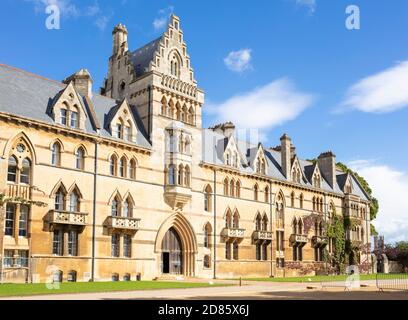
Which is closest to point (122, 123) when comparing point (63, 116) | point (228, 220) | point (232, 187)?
point (63, 116)

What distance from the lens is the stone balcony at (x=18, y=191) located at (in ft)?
112

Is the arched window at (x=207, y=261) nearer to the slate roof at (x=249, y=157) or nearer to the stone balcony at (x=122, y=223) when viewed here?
the slate roof at (x=249, y=157)

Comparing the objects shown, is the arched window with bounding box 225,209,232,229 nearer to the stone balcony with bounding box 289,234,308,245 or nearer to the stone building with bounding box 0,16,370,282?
the stone building with bounding box 0,16,370,282

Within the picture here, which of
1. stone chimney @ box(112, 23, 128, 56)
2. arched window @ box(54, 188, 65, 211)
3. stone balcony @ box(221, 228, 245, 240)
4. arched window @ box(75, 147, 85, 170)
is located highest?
stone chimney @ box(112, 23, 128, 56)

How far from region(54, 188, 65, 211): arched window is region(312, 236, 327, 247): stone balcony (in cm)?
3394

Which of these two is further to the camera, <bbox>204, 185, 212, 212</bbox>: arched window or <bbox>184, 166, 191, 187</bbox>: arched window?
<bbox>204, 185, 212, 212</bbox>: arched window

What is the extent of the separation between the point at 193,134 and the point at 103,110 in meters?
8.91

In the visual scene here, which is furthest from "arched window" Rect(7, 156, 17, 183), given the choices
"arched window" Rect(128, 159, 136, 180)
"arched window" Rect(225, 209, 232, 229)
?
"arched window" Rect(225, 209, 232, 229)

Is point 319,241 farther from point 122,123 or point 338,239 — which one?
point 122,123

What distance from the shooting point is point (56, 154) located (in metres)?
37.5

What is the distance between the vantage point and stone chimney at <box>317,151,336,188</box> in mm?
69625

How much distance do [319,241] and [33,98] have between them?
3782 centimetres

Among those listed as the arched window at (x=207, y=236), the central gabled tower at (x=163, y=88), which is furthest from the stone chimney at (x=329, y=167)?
the central gabled tower at (x=163, y=88)

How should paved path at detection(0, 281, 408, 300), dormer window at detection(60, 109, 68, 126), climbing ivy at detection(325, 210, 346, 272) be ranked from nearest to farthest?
paved path at detection(0, 281, 408, 300) → dormer window at detection(60, 109, 68, 126) → climbing ivy at detection(325, 210, 346, 272)
